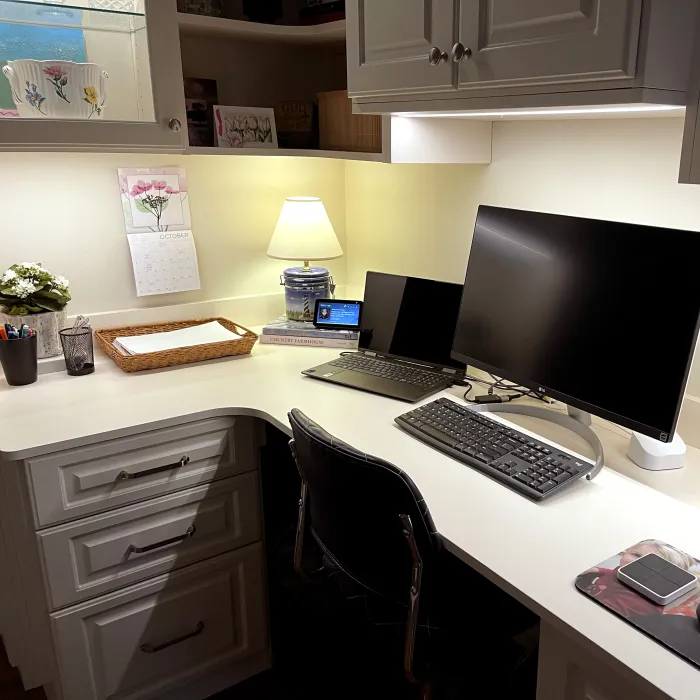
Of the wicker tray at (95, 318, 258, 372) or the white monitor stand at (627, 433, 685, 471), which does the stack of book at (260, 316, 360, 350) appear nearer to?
the wicker tray at (95, 318, 258, 372)

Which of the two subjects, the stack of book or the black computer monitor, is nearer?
the black computer monitor

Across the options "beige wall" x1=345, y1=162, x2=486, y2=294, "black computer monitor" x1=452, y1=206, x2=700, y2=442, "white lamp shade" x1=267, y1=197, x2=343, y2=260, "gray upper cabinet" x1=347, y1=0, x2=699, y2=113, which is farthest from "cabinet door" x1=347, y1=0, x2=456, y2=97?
"white lamp shade" x1=267, y1=197, x2=343, y2=260

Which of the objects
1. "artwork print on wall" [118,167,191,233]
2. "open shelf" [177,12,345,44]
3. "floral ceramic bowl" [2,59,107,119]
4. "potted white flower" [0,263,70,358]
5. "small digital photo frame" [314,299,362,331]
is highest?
"open shelf" [177,12,345,44]

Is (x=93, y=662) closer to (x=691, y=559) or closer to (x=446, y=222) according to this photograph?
(x=691, y=559)

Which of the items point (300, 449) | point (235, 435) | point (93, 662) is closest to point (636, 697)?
point (300, 449)

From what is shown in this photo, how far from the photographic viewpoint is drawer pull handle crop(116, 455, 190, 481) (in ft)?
4.89

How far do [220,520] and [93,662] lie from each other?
413 millimetres

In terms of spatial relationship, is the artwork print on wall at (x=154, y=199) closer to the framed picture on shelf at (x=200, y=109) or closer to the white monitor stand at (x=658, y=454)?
the framed picture on shelf at (x=200, y=109)

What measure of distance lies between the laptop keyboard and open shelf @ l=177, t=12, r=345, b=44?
2.87ft

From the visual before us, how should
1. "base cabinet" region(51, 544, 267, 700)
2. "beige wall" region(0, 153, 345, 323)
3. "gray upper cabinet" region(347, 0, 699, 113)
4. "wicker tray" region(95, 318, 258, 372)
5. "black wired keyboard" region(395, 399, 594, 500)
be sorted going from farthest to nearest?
"beige wall" region(0, 153, 345, 323), "wicker tray" region(95, 318, 258, 372), "base cabinet" region(51, 544, 267, 700), "black wired keyboard" region(395, 399, 594, 500), "gray upper cabinet" region(347, 0, 699, 113)

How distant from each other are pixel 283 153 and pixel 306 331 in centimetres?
52

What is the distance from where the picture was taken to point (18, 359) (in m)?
1.70

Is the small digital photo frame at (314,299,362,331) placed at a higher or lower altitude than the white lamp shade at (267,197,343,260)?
lower

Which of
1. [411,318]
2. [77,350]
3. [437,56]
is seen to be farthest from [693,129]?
[77,350]
